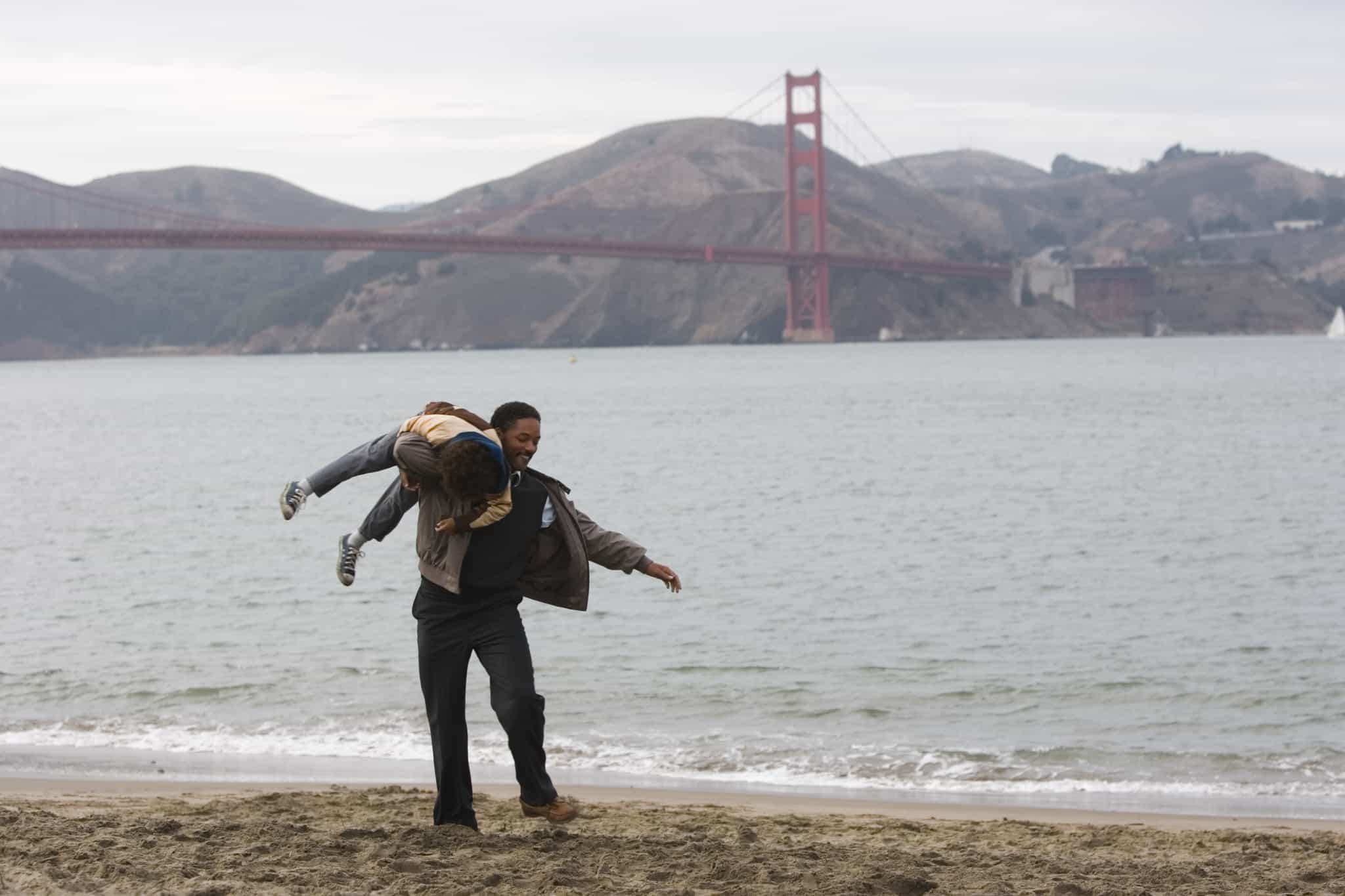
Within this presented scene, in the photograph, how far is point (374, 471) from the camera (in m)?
5.01

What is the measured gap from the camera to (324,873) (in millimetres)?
5031

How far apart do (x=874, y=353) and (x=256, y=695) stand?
9291 cm

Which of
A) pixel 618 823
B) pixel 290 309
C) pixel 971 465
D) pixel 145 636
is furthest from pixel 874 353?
pixel 618 823

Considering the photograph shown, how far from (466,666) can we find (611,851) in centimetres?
71

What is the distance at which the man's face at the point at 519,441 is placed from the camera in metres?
5.07

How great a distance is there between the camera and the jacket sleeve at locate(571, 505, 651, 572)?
5.23 meters

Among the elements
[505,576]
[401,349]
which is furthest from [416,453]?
[401,349]

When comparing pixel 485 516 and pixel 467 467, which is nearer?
pixel 467 467

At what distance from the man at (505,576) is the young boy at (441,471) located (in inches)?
2.2

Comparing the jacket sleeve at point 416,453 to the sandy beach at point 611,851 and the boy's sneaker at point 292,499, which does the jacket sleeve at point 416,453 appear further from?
the sandy beach at point 611,851

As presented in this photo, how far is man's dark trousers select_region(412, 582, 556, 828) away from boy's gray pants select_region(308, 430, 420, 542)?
234 mm

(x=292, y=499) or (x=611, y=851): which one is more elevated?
(x=292, y=499)

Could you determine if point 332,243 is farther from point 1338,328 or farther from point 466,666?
point 1338,328

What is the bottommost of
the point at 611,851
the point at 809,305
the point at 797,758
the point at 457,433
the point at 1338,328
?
the point at 797,758
